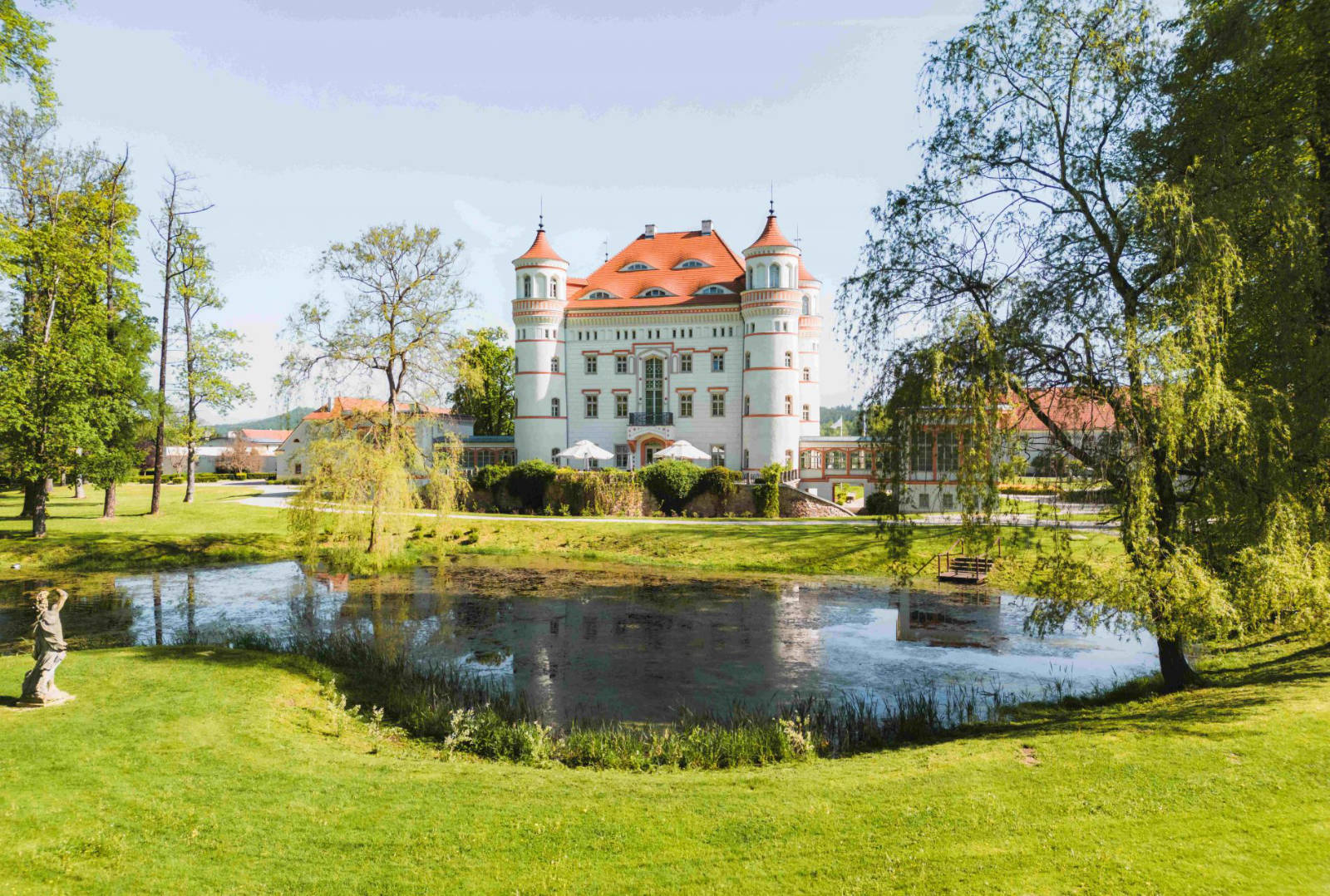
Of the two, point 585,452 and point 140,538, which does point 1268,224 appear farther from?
point 140,538

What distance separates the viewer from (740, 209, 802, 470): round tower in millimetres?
42906

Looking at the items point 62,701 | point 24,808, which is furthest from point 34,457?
point 24,808

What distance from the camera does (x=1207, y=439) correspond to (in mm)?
9938

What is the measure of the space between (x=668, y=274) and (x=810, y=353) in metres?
10.6

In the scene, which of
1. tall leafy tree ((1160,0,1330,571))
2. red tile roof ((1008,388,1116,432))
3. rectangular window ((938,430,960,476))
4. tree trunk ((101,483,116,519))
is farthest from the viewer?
tree trunk ((101,483,116,519))

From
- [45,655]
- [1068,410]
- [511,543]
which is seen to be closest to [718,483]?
[511,543]

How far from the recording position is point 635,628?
60.1ft

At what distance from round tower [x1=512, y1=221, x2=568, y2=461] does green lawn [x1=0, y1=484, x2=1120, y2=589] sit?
41.0 feet

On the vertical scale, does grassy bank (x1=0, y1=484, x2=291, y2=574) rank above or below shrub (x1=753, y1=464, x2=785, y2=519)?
below

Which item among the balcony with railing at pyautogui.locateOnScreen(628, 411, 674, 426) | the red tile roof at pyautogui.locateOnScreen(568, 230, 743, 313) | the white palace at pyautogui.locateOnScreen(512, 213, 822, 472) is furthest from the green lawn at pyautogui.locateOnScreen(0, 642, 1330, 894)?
the red tile roof at pyautogui.locateOnScreen(568, 230, 743, 313)

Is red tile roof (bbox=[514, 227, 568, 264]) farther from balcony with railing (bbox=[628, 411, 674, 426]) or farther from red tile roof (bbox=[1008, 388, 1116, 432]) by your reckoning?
red tile roof (bbox=[1008, 388, 1116, 432])

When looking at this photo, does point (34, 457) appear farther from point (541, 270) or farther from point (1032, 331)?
point (1032, 331)

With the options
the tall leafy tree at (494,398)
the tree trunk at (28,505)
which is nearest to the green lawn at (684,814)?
the tree trunk at (28,505)

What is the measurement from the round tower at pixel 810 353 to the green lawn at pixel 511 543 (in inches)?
668
